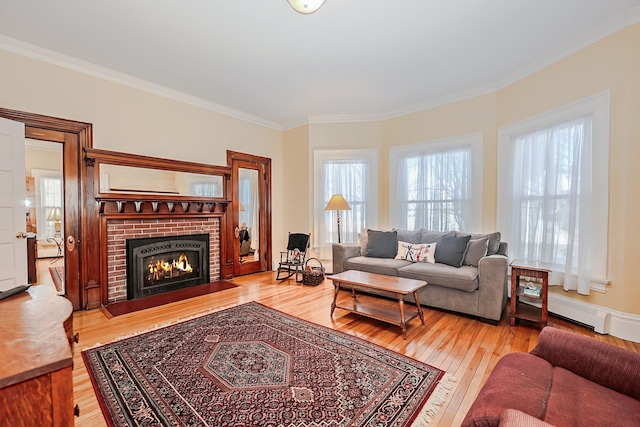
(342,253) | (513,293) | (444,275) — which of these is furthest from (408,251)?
(513,293)

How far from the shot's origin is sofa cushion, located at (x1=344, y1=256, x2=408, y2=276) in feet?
12.0

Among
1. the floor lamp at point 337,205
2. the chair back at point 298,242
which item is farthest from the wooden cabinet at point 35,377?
the chair back at point 298,242

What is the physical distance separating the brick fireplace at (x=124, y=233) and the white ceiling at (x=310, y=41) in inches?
73.0

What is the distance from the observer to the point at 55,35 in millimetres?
2809

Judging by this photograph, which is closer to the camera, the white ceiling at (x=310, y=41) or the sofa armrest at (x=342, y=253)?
the white ceiling at (x=310, y=41)

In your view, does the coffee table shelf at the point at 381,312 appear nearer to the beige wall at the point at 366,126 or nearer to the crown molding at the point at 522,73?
the beige wall at the point at 366,126

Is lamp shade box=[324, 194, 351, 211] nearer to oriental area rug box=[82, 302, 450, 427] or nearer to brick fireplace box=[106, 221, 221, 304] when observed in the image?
brick fireplace box=[106, 221, 221, 304]

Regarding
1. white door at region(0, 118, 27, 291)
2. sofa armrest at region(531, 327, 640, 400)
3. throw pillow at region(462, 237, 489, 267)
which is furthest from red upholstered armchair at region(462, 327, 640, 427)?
white door at region(0, 118, 27, 291)

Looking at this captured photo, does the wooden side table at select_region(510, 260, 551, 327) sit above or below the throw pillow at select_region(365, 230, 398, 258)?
below

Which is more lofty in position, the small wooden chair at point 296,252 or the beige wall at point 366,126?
the beige wall at point 366,126

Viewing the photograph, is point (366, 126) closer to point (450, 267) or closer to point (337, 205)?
point (337, 205)

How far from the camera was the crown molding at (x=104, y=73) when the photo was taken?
2930 mm

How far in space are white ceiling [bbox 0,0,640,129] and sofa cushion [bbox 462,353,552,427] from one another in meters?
2.73

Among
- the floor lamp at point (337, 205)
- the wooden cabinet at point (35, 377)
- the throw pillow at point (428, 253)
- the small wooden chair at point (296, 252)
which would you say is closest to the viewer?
the wooden cabinet at point (35, 377)
